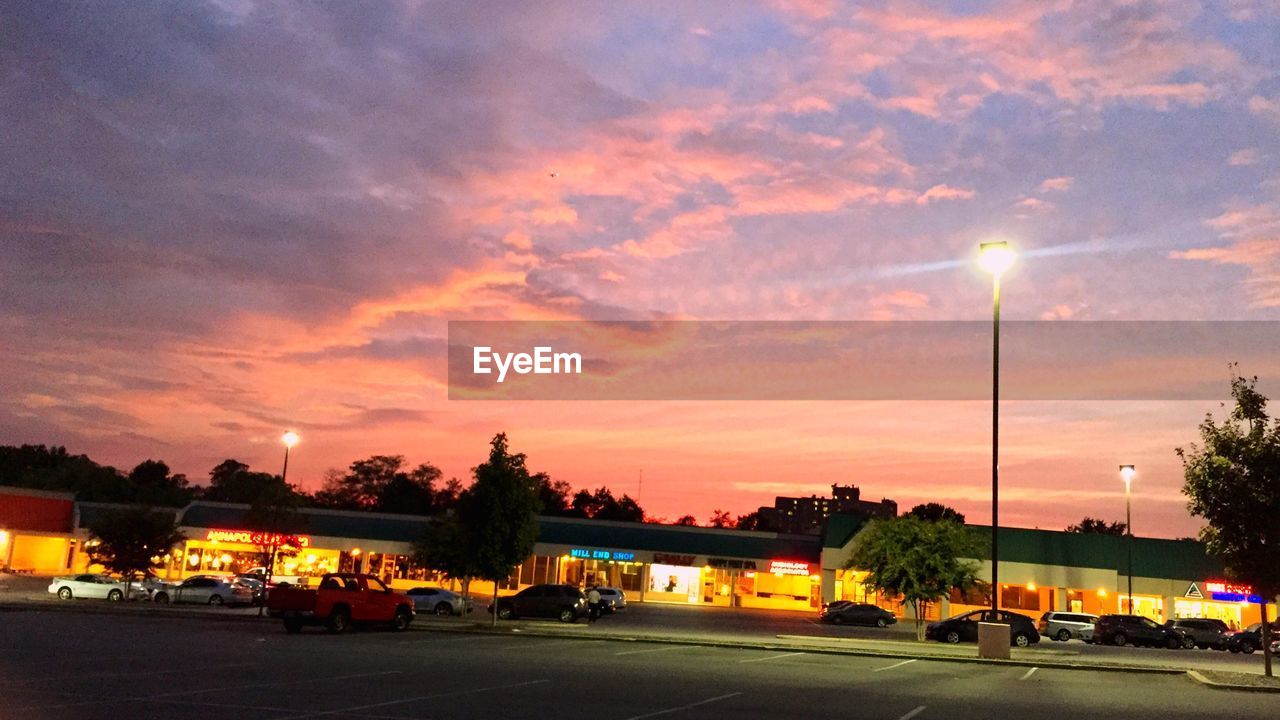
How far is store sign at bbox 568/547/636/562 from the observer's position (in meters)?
69.2

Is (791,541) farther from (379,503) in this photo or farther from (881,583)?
(379,503)

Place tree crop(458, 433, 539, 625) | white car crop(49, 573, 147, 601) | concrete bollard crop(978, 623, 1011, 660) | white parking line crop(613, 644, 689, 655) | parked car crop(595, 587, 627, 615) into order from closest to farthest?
white parking line crop(613, 644, 689, 655) → concrete bollard crop(978, 623, 1011, 660) → tree crop(458, 433, 539, 625) → white car crop(49, 573, 147, 601) → parked car crop(595, 587, 627, 615)

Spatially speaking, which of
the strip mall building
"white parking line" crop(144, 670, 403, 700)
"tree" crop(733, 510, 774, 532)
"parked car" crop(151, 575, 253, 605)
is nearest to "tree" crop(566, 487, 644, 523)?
"tree" crop(733, 510, 774, 532)

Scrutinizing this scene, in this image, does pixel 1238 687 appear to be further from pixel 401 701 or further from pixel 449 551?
pixel 449 551

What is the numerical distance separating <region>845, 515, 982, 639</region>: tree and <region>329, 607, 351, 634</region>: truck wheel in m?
21.2

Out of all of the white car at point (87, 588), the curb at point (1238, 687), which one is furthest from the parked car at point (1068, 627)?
the white car at point (87, 588)

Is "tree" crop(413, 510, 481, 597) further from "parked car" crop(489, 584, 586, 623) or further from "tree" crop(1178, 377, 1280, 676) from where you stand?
"tree" crop(1178, 377, 1280, 676)

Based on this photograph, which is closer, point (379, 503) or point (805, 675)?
point (805, 675)

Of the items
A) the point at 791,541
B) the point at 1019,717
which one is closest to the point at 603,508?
the point at 791,541

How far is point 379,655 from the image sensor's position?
75.5ft

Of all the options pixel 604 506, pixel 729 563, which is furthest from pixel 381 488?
pixel 729 563

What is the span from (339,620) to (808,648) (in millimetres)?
15055

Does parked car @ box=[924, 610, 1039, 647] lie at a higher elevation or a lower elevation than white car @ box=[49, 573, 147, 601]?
higher

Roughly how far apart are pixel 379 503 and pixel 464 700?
123 m
